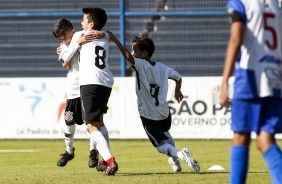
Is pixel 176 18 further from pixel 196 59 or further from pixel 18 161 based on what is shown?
pixel 18 161

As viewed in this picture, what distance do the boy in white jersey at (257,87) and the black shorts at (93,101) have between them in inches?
124

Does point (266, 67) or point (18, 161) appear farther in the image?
point (18, 161)

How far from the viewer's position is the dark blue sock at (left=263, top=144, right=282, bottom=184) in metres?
6.88

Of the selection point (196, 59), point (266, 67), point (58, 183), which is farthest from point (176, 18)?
point (266, 67)

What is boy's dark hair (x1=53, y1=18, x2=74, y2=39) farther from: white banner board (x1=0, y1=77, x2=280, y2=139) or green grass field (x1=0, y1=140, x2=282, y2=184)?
white banner board (x1=0, y1=77, x2=280, y2=139)

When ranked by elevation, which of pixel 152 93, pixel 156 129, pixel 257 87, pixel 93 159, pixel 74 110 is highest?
pixel 257 87

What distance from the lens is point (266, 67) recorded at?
699cm

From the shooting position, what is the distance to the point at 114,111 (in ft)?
67.4

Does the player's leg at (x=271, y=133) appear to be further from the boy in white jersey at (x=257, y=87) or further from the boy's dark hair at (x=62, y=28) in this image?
the boy's dark hair at (x=62, y=28)

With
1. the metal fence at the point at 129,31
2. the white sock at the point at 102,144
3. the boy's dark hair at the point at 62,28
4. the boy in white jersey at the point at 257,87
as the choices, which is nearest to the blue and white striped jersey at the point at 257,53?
the boy in white jersey at the point at 257,87

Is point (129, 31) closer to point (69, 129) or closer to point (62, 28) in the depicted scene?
point (69, 129)

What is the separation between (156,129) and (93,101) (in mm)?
1571

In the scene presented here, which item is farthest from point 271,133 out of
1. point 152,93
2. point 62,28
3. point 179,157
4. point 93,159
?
point 62,28

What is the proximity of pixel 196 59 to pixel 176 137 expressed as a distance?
2827mm
